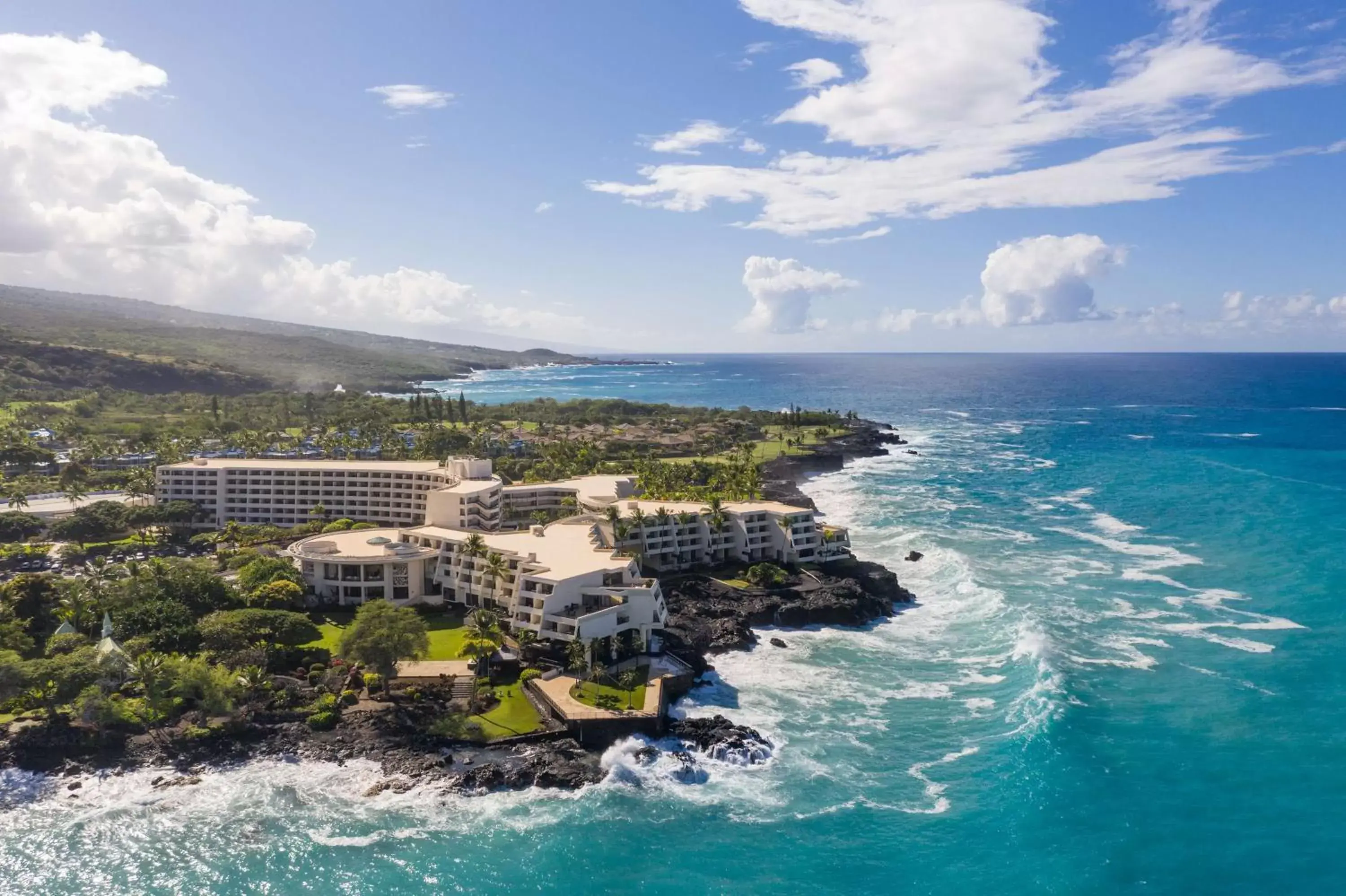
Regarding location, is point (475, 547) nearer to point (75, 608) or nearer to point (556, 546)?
point (556, 546)

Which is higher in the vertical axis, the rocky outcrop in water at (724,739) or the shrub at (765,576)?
the shrub at (765,576)

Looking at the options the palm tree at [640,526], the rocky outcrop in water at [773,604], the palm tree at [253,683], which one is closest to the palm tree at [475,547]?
the palm tree at [640,526]

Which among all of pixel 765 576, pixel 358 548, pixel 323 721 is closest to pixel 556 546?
pixel 358 548

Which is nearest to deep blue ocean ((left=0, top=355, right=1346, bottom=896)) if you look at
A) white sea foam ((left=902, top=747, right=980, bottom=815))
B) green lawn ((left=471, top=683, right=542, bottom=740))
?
white sea foam ((left=902, top=747, right=980, bottom=815))

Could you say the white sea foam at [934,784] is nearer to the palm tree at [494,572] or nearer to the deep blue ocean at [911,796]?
the deep blue ocean at [911,796]

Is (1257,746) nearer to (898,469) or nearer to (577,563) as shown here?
(577,563)

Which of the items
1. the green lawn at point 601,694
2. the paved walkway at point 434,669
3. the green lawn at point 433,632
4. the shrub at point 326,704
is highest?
the green lawn at point 433,632
